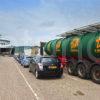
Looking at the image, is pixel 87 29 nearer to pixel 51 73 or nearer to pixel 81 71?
pixel 81 71

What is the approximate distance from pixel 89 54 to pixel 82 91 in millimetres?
4112

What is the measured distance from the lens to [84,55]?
52.2 ft

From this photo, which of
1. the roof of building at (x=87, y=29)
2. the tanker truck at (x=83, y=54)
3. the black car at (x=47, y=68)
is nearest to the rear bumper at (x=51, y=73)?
the black car at (x=47, y=68)

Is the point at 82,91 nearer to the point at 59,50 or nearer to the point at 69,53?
the point at 69,53

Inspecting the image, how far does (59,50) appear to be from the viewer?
21.6 meters

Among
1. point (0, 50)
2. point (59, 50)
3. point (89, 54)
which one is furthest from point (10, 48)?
point (89, 54)

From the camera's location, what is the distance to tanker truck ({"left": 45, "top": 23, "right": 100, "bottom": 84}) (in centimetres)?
1436

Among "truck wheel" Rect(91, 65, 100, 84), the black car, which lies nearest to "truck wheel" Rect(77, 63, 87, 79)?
"truck wheel" Rect(91, 65, 100, 84)

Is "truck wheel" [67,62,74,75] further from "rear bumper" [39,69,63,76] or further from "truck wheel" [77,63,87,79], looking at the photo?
"rear bumper" [39,69,63,76]

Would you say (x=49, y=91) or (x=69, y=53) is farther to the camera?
(x=69, y=53)

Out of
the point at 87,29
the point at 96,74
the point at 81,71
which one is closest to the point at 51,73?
the point at 81,71

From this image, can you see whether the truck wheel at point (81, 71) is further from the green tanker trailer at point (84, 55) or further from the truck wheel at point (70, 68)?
the truck wheel at point (70, 68)

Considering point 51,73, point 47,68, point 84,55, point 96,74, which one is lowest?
→ point 51,73

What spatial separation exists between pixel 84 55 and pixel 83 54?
0.12 metres
